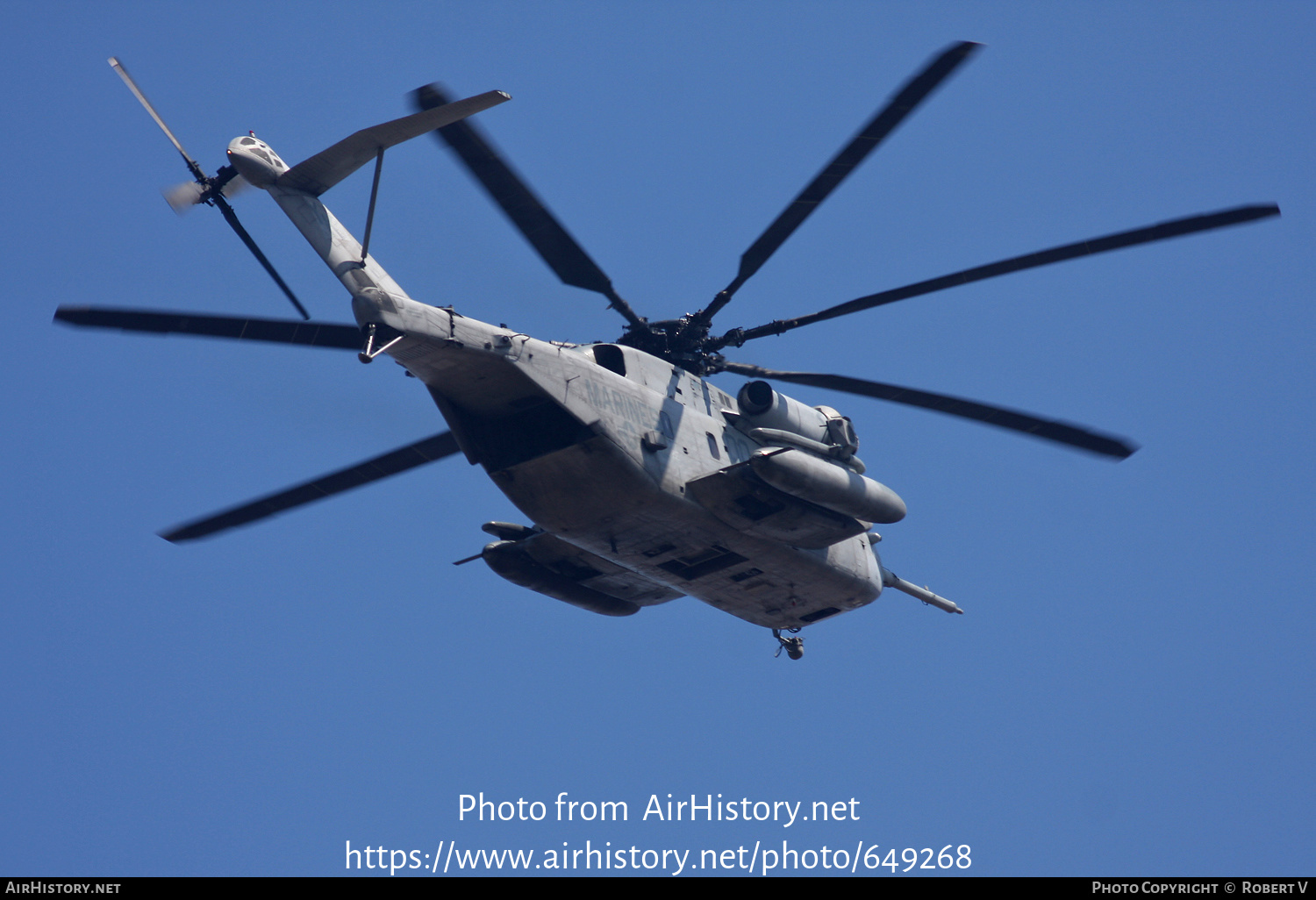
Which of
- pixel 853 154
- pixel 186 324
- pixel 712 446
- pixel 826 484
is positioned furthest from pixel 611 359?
pixel 186 324

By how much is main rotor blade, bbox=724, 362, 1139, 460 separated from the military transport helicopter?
4cm

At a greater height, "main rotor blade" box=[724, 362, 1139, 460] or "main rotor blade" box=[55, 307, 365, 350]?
"main rotor blade" box=[724, 362, 1139, 460]

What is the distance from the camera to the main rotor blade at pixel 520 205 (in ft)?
65.8

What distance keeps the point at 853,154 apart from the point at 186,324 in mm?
9614

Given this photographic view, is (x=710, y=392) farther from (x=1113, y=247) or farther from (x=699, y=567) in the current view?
(x=1113, y=247)

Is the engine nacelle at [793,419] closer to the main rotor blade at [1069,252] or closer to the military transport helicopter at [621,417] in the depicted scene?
the military transport helicopter at [621,417]

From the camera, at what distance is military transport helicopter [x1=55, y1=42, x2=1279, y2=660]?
65.9ft

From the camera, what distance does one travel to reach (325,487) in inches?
969

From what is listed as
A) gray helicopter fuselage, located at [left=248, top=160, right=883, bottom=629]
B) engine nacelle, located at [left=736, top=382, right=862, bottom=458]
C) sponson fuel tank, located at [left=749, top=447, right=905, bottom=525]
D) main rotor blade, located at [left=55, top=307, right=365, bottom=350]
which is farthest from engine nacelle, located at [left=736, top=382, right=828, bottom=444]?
main rotor blade, located at [left=55, top=307, right=365, bottom=350]

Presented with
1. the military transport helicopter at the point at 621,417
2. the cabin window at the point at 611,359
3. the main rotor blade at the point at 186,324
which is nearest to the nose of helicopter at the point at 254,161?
the military transport helicopter at the point at 621,417

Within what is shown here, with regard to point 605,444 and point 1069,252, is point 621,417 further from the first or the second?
point 1069,252

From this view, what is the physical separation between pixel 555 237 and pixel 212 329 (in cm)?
511

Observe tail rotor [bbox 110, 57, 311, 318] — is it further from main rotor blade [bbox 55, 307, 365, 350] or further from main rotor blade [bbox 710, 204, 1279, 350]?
main rotor blade [bbox 710, 204, 1279, 350]
